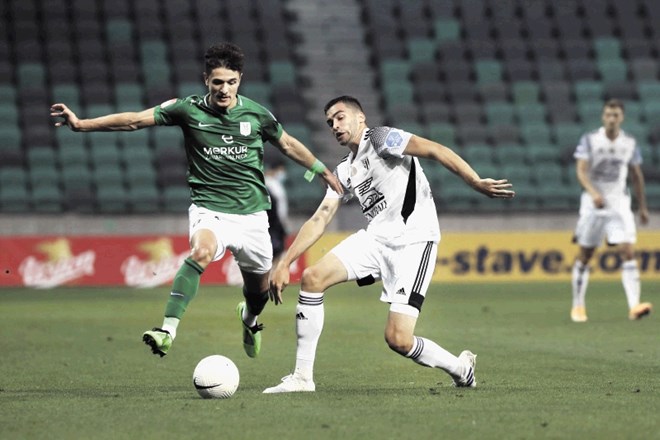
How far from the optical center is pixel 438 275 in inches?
858

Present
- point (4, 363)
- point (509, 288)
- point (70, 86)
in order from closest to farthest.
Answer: point (4, 363)
point (509, 288)
point (70, 86)

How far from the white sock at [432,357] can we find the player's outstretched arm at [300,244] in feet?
2.89

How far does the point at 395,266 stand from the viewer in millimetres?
8039

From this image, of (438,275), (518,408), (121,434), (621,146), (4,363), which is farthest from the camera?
(438,275)

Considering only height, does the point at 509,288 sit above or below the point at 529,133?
below

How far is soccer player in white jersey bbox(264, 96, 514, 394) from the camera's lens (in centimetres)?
786

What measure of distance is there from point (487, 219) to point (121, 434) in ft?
56.7

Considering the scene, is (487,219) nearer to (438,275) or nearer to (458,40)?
(438,275)

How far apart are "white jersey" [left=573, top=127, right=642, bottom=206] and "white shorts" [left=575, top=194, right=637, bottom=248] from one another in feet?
0.44

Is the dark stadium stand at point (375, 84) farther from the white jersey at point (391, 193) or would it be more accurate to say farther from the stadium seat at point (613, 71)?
the white jersey at point (391, 193)

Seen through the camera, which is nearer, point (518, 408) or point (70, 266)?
point (518, 408)

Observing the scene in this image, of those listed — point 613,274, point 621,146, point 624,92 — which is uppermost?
point 624,92

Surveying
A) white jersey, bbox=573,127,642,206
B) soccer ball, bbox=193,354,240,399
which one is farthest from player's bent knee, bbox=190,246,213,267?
white jersey, bbox=573,127,642,206

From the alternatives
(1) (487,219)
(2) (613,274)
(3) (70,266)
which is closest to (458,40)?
(1) (487,219)
